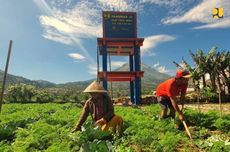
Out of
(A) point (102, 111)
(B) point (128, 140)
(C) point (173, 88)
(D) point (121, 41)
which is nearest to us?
(B) point (128, 140)

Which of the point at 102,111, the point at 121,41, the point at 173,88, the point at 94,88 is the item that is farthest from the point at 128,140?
the point at 121,41

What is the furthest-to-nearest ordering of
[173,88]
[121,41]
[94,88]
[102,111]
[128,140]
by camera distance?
[121,41]
[173,88]
[102,111]
[128,140]
[94,88]

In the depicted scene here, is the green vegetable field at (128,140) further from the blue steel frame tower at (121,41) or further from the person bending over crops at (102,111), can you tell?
the blue steel frame tower at (121,41)

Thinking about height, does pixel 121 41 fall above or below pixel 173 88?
above

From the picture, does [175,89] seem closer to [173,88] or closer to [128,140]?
[173,88]

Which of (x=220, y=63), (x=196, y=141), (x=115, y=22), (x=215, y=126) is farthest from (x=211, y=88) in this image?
(x=196, y=141)

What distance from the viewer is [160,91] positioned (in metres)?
9.12

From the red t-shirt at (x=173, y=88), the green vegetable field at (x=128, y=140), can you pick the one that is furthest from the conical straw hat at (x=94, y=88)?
the red t-shirt at (x=173, y=88)

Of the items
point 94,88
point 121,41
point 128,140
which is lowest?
point 128,140

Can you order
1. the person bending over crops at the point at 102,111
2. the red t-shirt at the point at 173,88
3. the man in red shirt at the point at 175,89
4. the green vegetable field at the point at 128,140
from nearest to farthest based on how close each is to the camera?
the green vegetable field at the point at 128,140 → the person bending over crops at the point at 102,111 → the man in red shirt at the point at 175,89 → the red t-shirt at the point at 173,88

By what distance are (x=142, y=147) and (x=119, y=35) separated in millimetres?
20952

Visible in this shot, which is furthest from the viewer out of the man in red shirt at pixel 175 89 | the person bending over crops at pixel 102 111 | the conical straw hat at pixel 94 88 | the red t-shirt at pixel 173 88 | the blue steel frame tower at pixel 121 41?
the blue steel frame tower at pixel 121 41

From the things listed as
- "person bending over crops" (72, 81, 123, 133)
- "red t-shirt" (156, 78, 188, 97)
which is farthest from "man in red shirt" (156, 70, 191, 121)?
"person bending over crops" (72, 81, 123, 133)

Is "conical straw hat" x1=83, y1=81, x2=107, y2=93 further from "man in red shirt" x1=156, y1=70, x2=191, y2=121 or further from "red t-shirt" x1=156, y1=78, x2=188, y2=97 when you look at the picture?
"red t-shirt" x1=156, y1=78, x2=188, y2=97
